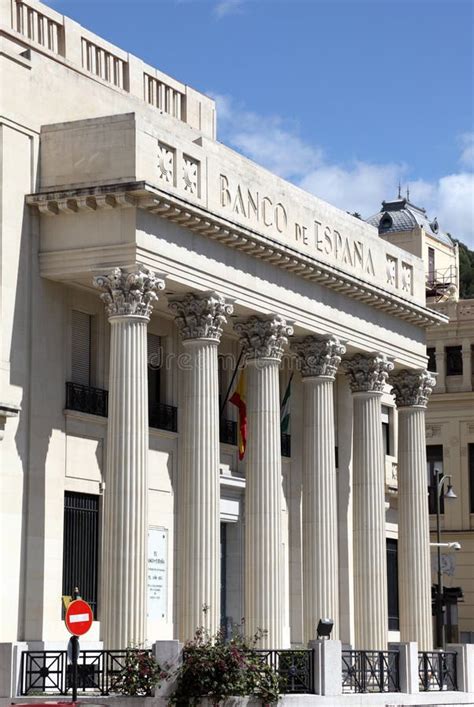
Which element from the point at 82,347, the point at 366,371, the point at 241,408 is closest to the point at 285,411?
the point at 366,371

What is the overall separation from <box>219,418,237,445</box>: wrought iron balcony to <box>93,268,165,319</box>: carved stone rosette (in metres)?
10.2

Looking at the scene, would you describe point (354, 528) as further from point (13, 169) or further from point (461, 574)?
point (461, 574)

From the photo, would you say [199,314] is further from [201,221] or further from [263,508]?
[263,508]

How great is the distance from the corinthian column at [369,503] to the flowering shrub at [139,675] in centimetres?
1600

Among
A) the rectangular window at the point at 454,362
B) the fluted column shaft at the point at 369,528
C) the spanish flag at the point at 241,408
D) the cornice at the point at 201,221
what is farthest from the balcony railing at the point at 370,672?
the rectangular window at the point at 454,362

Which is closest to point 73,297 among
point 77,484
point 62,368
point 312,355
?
point 62,368

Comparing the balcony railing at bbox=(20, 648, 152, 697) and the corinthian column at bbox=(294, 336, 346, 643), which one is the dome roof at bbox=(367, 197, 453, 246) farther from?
the balcony railing at bbox=(20, 648, 152, 697)

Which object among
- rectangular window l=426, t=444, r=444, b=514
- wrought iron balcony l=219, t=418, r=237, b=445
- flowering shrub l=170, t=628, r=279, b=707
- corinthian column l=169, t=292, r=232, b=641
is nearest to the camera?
flowering shrub l=170, t=628, r=279, b=707

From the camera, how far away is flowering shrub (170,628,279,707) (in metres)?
37.6

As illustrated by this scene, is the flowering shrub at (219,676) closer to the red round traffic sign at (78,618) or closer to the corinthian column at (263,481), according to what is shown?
the red round traffic sign at (78,618)

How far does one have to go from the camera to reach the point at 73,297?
4412cm

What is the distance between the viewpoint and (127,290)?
41438mm

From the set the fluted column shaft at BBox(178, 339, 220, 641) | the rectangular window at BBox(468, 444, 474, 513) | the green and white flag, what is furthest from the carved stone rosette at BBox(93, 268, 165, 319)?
the rectangular window at BBox(468, 444, 474, 513)

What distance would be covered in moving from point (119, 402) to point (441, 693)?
12.3 meters
